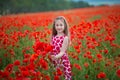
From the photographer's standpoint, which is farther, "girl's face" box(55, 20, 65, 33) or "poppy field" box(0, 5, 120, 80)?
"girl's face" box(55, 20, 65, 33)

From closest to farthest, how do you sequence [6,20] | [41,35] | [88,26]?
[41,35] < [88,26] < [6,20]

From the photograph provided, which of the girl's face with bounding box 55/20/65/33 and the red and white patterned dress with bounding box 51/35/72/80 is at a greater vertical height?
the girl's face with bounding box 55/20/65/33

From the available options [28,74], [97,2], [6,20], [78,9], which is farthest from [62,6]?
[28,74]

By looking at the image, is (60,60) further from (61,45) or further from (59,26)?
(59,26)

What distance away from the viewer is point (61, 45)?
6.07 feet

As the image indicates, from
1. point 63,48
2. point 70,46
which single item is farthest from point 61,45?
point 70,46

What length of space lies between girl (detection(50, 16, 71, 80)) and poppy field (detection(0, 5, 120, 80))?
0.07 m

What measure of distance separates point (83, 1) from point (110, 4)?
12.7 inches

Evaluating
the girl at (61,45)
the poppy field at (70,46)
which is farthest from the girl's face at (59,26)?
the poppy field at (70,46)

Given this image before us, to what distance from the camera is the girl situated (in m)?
1.82

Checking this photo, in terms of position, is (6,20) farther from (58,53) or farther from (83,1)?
(58,53)

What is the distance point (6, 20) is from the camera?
113 inches

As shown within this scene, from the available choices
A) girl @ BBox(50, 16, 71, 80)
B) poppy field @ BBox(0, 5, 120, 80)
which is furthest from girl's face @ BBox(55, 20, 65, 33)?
poppy field @ BBox(0, 5, 120, 80)

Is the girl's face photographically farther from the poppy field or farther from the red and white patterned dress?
the poppy field
